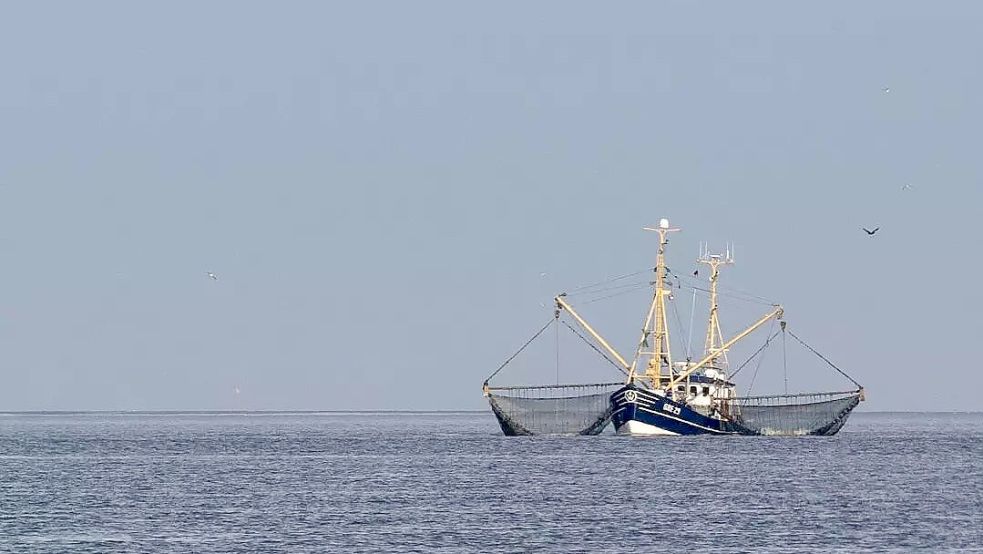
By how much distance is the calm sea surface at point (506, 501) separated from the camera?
76312mm

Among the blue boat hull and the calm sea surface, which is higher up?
the blue boat hull

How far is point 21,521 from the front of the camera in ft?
282

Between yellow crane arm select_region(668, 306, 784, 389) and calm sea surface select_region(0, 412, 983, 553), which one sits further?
yellow crane arm select_region(668, 306, 784, 389)

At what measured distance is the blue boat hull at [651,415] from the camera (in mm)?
159000

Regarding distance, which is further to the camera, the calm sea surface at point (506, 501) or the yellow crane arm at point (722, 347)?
the yellow crane arm at point (722, 347)

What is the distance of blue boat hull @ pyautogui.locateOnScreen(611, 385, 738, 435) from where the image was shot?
159000 mm

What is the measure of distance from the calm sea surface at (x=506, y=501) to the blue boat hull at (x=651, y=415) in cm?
245

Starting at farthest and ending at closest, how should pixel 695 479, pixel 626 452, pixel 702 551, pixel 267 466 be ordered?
pixel 626 452 → pixel 267 466 → pixel 695 479 → pixel 702 551

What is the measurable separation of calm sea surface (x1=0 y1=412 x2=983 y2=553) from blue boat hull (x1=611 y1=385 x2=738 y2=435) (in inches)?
96.6

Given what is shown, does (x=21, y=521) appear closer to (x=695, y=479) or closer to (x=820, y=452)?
(x=695, y=479)

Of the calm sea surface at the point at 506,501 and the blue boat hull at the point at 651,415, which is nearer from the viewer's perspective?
the calm sea surface at the point at 506,501

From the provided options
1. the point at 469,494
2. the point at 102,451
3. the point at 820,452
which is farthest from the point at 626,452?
the point at 102,451

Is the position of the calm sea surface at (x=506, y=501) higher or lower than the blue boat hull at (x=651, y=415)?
lower

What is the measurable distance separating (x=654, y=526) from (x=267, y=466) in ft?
196
